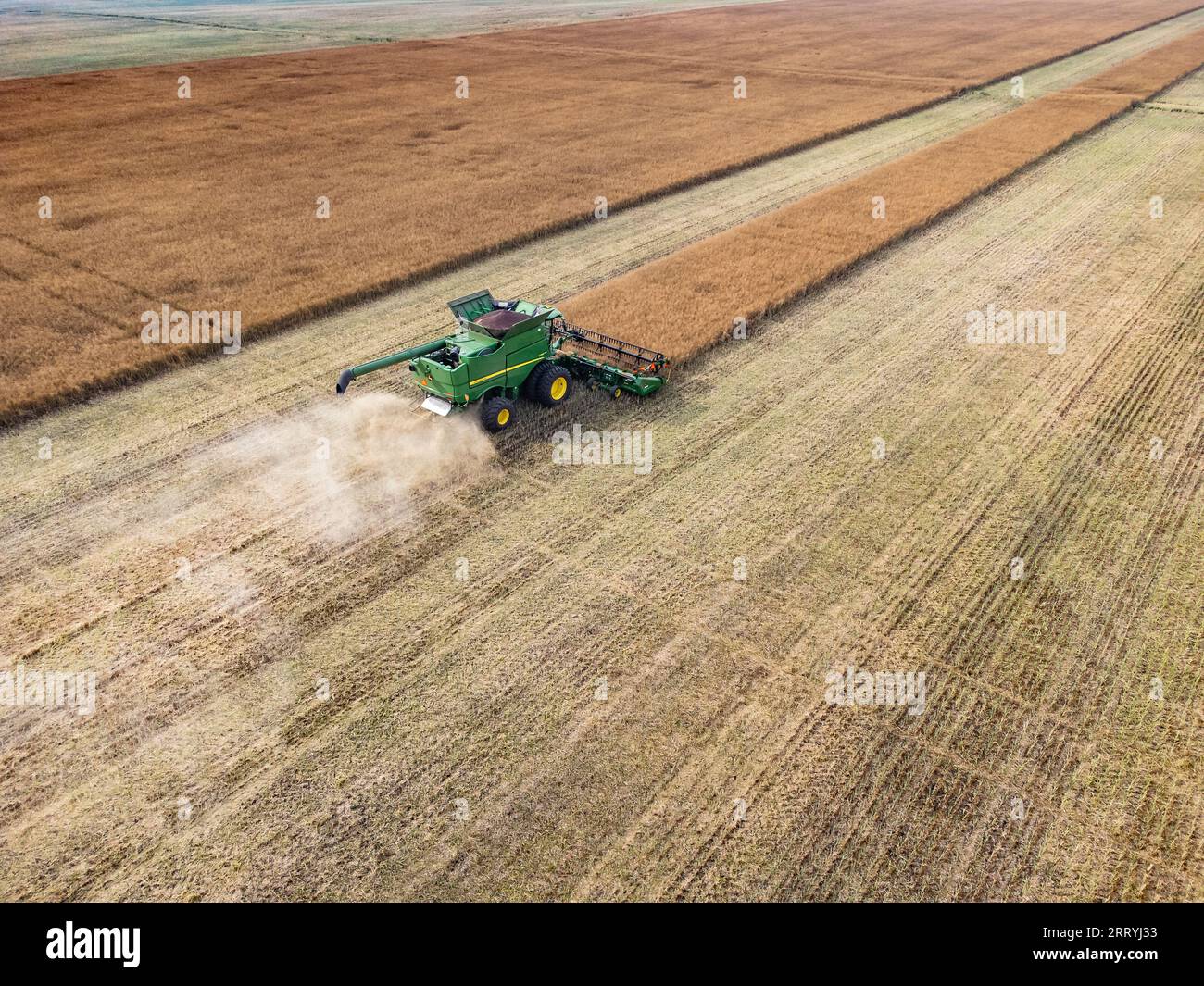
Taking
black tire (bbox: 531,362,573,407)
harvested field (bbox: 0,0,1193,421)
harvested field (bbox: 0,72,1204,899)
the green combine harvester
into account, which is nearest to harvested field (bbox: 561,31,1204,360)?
the green combine harvester

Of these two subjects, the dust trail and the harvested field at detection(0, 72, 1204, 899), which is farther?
the dust trail

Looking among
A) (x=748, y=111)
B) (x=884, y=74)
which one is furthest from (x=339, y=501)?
(x=884, y=74)

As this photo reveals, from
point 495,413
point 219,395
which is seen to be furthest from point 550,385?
point 219,395

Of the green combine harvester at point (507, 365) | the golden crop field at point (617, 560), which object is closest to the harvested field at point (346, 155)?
the golden crop field at point (617, 560)

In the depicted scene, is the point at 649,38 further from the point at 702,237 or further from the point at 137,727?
the point at 137,727

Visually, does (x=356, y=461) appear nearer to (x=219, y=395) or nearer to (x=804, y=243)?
(x=219, y=395)

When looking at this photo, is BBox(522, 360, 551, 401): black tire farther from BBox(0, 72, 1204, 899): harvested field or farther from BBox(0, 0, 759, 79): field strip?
BBox(0, 0, 759, 79): field strip

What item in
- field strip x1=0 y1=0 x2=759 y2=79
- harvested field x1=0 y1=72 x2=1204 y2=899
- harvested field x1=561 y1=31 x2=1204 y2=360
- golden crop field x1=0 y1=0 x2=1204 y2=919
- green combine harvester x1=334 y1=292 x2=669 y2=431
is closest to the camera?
harvested field x1=0 y1=72 x2=1204 y2=899
